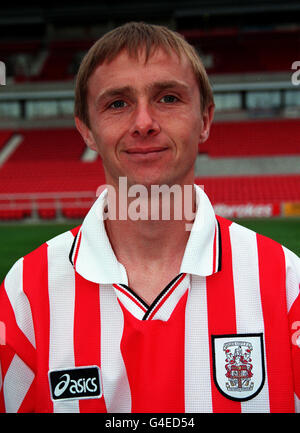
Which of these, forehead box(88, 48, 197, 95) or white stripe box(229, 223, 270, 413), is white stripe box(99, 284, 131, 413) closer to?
white stripe box(229, 223, 270, 413)

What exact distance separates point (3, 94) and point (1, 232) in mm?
10181

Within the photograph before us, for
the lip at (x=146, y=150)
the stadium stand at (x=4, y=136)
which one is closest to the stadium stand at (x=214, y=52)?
the stadium stand at (x=4, y=136)

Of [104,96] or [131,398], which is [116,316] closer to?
[131,398]

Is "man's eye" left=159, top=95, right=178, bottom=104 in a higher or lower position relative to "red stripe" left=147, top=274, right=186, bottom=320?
higher

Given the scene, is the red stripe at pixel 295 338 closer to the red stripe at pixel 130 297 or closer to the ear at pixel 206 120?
the red stripe at pixel 130 297

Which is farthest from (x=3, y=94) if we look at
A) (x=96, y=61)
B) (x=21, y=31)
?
(x=96, y=61)

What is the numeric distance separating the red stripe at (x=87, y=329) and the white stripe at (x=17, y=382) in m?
0.14

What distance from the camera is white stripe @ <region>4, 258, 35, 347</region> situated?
3.18 feet

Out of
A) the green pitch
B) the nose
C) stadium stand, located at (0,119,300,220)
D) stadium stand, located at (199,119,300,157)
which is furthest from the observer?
stadium stand, located at (199,119,300,157)

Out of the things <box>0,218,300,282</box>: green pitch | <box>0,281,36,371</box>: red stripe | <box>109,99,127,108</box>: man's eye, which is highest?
<box>0,218,300,282</box>: green pitch

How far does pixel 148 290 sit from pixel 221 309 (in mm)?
180

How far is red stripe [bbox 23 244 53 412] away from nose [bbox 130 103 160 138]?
0.41m

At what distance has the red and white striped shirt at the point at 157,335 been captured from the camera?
2.99ft

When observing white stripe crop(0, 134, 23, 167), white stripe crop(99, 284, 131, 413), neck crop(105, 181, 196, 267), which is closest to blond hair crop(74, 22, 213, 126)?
neck crop(105, 181, 196, 267)
